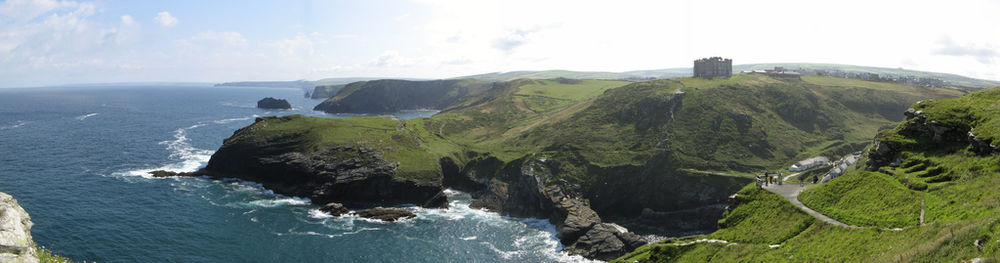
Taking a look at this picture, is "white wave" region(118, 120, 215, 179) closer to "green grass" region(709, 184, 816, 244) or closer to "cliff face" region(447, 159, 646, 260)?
"cliff face" region(447, 159, 646, 260)

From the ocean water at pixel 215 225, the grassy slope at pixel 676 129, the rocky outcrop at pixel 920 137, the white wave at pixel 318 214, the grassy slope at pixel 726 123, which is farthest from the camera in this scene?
the grassy slope at pixel 676 129

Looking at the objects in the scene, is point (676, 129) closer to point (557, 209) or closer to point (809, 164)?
point (809, 164)

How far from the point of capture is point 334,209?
3487 inches

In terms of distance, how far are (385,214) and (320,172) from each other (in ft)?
→ 80.1

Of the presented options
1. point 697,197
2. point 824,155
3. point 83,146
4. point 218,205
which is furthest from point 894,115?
point 83,146

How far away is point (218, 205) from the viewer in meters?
87.8

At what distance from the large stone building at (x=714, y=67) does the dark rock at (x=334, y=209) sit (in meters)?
140

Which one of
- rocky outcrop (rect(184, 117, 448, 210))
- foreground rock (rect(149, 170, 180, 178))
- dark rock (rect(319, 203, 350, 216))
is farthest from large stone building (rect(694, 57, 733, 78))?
foreground rock (rect(149, 170, 180, 178))

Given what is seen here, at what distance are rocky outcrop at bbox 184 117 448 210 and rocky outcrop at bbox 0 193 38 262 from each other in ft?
249

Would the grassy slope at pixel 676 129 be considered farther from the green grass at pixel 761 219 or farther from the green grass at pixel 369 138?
the green grass at pixel 761 219

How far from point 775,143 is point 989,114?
7802cm

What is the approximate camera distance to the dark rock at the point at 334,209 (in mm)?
87562

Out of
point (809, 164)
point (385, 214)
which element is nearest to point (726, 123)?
point (809, 164)

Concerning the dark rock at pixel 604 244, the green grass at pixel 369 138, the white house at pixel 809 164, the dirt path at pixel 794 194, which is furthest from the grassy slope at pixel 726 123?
the dirt path at pixel 794 194
